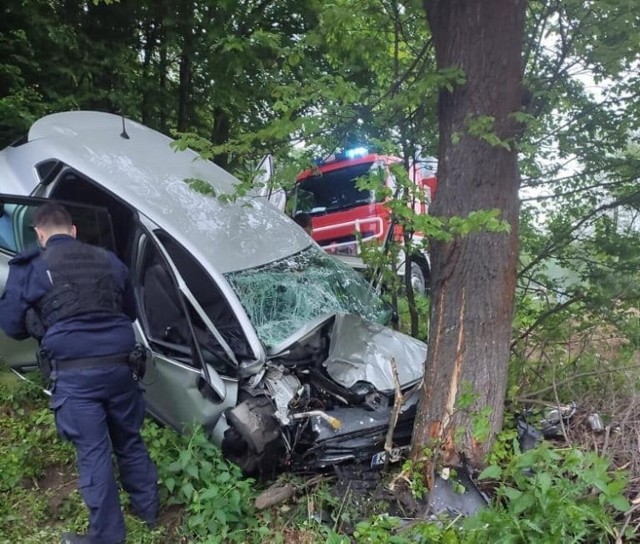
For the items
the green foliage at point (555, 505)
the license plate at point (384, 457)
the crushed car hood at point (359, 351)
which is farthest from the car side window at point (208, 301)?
the green foliage at point (555, 505)

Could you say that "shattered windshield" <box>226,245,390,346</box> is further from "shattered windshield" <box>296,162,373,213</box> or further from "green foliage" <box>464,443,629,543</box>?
"shattered windshield" <box>296,162,373,213</box>

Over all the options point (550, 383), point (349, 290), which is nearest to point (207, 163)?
point (349, 290)

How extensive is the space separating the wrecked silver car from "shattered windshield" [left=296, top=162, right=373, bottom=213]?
448 centimetres

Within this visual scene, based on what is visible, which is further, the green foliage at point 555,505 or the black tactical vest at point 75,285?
the black tactical vest at point 75,285

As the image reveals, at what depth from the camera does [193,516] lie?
286 cm

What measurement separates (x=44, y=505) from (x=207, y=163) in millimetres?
2729

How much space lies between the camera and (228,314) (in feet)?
11.5

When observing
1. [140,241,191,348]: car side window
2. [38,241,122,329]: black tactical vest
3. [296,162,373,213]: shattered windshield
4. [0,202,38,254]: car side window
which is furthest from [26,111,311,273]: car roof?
[296,162,373,213]: shattered windshield

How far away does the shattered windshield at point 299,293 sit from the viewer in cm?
358

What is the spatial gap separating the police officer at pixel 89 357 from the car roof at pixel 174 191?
652 millimetres

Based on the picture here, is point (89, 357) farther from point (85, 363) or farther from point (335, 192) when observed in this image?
point (335, 192)

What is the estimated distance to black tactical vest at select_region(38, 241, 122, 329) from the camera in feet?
9.38

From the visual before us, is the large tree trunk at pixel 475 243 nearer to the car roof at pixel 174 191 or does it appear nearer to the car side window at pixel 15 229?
the car roof at pixel 174 191

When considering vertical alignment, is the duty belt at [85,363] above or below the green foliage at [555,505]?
above
